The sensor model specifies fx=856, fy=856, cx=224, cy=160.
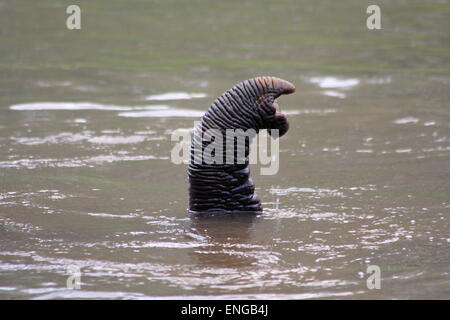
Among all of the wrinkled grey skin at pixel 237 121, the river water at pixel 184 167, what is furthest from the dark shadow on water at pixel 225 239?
the wrinkled grey skin at pixel 237 121

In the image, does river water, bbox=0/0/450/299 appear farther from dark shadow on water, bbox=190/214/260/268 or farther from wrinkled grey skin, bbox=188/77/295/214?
wrinkled grey skin, bbox=188/77/295/214

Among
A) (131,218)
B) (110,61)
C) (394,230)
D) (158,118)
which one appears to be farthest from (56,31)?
(394,230)

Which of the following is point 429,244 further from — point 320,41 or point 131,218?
point 320,41

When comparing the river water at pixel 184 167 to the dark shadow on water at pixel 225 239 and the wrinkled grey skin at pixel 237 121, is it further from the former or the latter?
the wrinkled grey skin at pixel 237 121

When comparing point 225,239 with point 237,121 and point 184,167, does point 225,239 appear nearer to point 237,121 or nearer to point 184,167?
point 237,121

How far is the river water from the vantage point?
4.88 meters

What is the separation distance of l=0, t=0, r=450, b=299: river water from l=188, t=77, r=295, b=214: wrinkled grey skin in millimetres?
249

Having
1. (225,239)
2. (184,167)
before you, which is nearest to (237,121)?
(225,239)

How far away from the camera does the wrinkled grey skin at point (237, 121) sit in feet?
18.5

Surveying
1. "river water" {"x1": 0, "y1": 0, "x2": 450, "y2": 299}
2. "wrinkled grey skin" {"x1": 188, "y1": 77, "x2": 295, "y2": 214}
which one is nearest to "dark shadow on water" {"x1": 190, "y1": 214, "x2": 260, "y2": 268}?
"river water" {"x1": 0, "y1": 0, "x2": 450, "y2": 299}

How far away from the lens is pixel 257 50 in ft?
41.3

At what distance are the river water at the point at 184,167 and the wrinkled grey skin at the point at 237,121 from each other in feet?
0.82

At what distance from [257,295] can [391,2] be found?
12.5 metres

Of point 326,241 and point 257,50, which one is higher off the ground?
point 257,50
